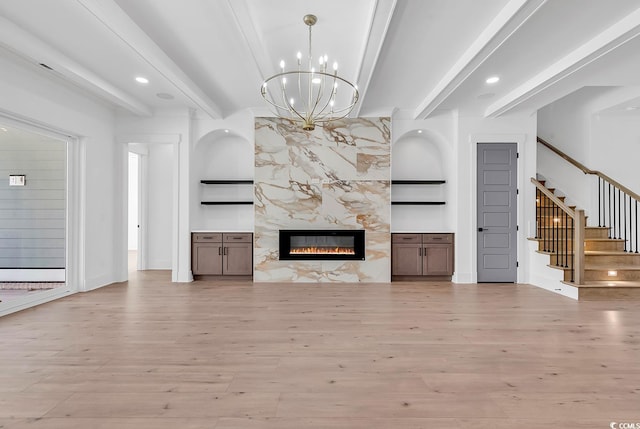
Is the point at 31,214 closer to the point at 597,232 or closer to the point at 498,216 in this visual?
the point at 498,216

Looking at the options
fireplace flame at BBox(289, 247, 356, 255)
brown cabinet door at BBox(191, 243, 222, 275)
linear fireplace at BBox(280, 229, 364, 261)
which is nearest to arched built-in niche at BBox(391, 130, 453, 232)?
linear fireplace at BBox(280, 229, 364, 261)

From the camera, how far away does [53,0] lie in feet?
8.73

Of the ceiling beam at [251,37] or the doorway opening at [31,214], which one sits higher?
the ceiling beam at [251,37]

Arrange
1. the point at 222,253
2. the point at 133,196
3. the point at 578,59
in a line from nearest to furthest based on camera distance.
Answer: the point at 578,59, the point at 222,253, the point at 133,196

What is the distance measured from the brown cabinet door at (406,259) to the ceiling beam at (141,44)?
406 cm

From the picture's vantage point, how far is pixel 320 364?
2418mm

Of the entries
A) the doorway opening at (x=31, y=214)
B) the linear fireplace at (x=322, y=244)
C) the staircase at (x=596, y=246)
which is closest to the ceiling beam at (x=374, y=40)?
the linear fireplace at (x=322, y=244)

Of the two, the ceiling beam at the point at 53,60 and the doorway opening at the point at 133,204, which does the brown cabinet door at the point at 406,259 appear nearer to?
the ceiling beam at the point at 53,60

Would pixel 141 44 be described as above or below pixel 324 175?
above

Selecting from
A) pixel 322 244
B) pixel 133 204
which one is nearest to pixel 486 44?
pixel 322 244

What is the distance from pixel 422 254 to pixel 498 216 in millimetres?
1482

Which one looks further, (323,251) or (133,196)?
(133,196)

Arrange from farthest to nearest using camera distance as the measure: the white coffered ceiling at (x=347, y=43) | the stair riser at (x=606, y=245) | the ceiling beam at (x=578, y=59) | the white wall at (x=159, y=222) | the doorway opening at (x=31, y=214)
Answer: the white wall at (x=159, y=222)
the stair riser at (x=606, y=245)
the doorway opening at (x=31, y=214)
the ceiling beam at (x=578, y=59)
the white coffered ceiling at (x=347, y=43)

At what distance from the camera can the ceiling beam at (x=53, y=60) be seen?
3.03 meters
